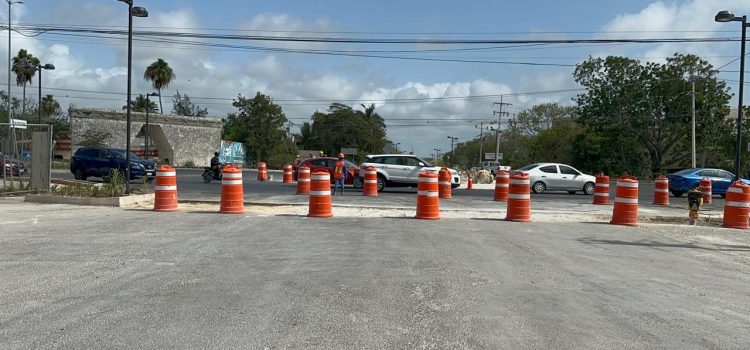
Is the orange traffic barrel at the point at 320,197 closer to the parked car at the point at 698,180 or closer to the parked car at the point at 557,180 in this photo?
the parked car at the point at 557,180

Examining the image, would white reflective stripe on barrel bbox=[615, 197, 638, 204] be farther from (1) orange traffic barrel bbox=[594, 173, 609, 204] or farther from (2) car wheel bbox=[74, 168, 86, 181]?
(2) car wheel bbox=[74, 168, 86, 181]

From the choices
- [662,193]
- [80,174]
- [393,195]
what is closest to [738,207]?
[662,193]

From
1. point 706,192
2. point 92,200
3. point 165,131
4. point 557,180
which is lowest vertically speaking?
point 92,200

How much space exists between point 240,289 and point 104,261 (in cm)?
259

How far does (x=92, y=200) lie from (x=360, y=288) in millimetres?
11747

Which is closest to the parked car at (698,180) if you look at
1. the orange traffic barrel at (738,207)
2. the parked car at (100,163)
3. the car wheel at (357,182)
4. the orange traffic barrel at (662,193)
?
the orange traffic barrel at (662,193)

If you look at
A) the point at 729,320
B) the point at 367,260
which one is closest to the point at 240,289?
the point at 367,260

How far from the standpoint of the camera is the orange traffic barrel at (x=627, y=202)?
1404cm

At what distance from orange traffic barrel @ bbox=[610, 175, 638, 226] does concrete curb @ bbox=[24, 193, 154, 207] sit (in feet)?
39.9

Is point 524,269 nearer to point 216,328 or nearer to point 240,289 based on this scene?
point 240,289

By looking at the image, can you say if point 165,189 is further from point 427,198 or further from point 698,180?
point 698,180

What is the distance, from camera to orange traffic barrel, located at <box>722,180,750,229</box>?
14508 mm

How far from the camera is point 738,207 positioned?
1458 cm

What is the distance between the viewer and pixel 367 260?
8594mm
